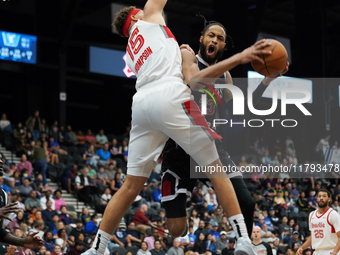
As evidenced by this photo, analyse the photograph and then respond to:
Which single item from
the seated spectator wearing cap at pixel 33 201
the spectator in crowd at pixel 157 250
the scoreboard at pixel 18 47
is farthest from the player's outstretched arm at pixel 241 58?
the scoreboard at pixel 18 47

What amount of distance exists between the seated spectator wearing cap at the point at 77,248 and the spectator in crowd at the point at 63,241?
0.71 ft

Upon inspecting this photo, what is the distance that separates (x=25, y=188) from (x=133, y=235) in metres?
2.70

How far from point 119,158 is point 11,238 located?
11587mm

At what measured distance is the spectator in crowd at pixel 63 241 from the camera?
9.93m

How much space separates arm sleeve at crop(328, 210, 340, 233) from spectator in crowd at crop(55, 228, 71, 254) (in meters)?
5.08

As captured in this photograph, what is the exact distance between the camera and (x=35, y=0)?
18.7m

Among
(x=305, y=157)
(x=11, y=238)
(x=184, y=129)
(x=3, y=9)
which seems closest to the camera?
(x=184, y=129)

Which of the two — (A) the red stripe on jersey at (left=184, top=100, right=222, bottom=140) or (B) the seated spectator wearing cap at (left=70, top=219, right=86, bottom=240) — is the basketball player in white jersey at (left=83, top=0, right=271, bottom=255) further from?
(B) the seated spectator wearing cap at (left=70, top=219, right=86, bottom=240)

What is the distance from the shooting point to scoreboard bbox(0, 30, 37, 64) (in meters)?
15.4

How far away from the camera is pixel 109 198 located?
1280 cm

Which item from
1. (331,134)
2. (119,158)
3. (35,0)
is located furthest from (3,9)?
(331,134)

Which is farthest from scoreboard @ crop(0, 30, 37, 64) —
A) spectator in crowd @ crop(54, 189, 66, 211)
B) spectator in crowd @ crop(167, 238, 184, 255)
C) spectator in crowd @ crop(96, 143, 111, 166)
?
spectator in crowd @ crop(167, 238, 184, 255)

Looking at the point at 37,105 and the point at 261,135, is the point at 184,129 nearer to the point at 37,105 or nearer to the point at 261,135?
the point at 37,105

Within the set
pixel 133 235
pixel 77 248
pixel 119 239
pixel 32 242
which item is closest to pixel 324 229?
pixel 77 248
